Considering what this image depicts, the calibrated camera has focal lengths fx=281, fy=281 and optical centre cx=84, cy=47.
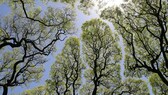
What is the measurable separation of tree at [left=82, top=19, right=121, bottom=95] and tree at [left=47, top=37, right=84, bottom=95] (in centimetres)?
146

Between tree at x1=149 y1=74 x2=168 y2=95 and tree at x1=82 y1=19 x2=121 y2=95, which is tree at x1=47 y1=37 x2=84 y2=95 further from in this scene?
tree at x1=149 y1=74 x2=168 y2=95

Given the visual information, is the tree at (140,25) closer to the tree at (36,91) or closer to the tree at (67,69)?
the tree at (67,69)

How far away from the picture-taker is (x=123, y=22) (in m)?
29.5

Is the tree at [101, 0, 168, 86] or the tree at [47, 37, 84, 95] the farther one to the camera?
the tree at [47, 37, 84, 95]

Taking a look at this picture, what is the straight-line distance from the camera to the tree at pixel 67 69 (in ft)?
118

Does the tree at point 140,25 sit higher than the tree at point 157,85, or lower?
higher

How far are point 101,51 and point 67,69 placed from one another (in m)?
5.06

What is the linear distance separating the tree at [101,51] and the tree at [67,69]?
146 cm

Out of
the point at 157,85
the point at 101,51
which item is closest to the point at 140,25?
the point at 101,51

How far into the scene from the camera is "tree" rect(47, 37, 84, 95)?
36.0 m

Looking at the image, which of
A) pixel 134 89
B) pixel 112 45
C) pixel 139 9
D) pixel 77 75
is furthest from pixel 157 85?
pixel 139 9

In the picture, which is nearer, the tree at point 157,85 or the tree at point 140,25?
the tree at point 140,25

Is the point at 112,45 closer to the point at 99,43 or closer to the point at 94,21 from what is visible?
the point at 99,43

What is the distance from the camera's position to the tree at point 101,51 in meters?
35.1
